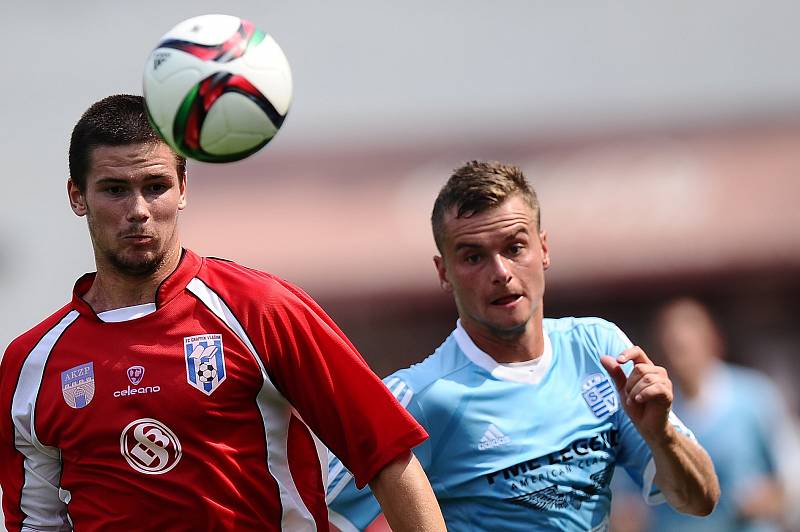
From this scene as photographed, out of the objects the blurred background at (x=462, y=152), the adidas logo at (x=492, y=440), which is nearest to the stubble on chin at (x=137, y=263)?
the adidas logo at (x=492, y=440)

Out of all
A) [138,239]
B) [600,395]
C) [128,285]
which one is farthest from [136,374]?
[600,395]

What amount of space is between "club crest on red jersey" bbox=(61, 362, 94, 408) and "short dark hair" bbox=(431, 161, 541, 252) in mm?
1615

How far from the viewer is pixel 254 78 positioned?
168 inches

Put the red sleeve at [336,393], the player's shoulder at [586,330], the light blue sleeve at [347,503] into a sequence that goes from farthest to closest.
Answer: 1. the player's shoulder at [586,330]
2. the light blue sleeve at [347,503]
3. the red sleeve at [336,393]

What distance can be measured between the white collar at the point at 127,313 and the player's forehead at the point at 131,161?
0.43 meters

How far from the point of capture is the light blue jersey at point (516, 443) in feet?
15.9

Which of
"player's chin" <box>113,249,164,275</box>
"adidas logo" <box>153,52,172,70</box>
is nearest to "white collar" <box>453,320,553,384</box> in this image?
"player's chin" <box>113,249,164,275</box>

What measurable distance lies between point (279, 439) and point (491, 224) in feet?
4.48

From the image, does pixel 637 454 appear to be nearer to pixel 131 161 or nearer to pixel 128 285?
pixel 128 285

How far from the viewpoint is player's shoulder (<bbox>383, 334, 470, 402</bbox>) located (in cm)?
500

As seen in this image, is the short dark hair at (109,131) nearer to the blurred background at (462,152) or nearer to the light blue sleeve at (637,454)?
the light blue sleeve at (637,454)

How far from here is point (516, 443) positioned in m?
4.91

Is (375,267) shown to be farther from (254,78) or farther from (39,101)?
(254,78)

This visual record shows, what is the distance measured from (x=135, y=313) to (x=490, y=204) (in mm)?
1524
